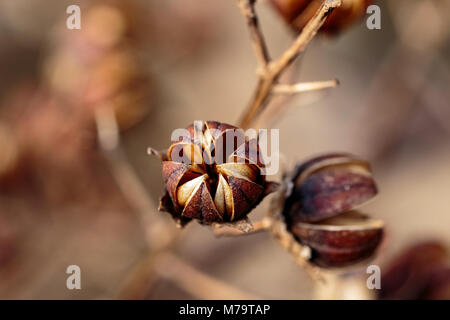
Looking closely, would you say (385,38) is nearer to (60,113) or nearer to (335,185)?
(335,185)

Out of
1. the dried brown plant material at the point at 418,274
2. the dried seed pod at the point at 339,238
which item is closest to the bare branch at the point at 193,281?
the dried brown plant material at the point at 418,274

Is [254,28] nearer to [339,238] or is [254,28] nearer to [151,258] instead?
[339,238]

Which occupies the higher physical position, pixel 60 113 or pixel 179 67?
pixel 179 67

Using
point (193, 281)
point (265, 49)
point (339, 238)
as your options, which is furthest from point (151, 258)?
point (265, 49)

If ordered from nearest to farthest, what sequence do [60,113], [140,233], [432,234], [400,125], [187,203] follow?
[187,203] < [60,113] < [432,234] < [140,233] < [400,125]
